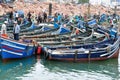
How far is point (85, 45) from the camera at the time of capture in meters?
29.9

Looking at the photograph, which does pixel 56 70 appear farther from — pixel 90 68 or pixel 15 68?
pixel 15 68

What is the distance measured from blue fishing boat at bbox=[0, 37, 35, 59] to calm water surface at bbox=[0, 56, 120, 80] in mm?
533

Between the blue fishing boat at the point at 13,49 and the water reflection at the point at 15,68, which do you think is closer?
the water reflection at the point at 15,68

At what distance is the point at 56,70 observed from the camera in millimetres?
25812

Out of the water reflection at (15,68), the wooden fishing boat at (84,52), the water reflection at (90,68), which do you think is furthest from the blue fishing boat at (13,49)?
the water reflection at (90,68)

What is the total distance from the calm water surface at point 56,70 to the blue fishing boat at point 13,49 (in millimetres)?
533

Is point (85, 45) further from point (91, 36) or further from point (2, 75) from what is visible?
point (2, 75)

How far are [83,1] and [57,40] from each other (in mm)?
79076

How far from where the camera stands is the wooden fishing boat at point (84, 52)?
27.8 m

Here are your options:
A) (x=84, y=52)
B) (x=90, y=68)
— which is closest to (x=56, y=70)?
(x=90, y=68)

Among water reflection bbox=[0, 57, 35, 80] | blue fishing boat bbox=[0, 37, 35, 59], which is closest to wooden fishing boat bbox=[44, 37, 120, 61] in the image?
blue fishing boat bbox=[0, 37, 35, 59]

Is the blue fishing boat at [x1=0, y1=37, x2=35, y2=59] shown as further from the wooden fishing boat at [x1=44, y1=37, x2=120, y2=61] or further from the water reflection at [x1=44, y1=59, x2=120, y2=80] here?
the water reflection at [x1=44, y1=59, x2=120, y2=80]

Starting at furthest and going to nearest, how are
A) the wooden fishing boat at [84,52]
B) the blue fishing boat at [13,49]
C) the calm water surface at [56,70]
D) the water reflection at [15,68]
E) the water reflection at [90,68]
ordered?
the wooden fishing boat at [84,52]
the blue fishing boat at [13,49]
the water reflection at [90,68]
the water reflection at [15,68]
the calm water surface at [56,70]

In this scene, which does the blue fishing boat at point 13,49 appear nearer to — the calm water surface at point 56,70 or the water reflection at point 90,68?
the calm water surface at point 56,70
